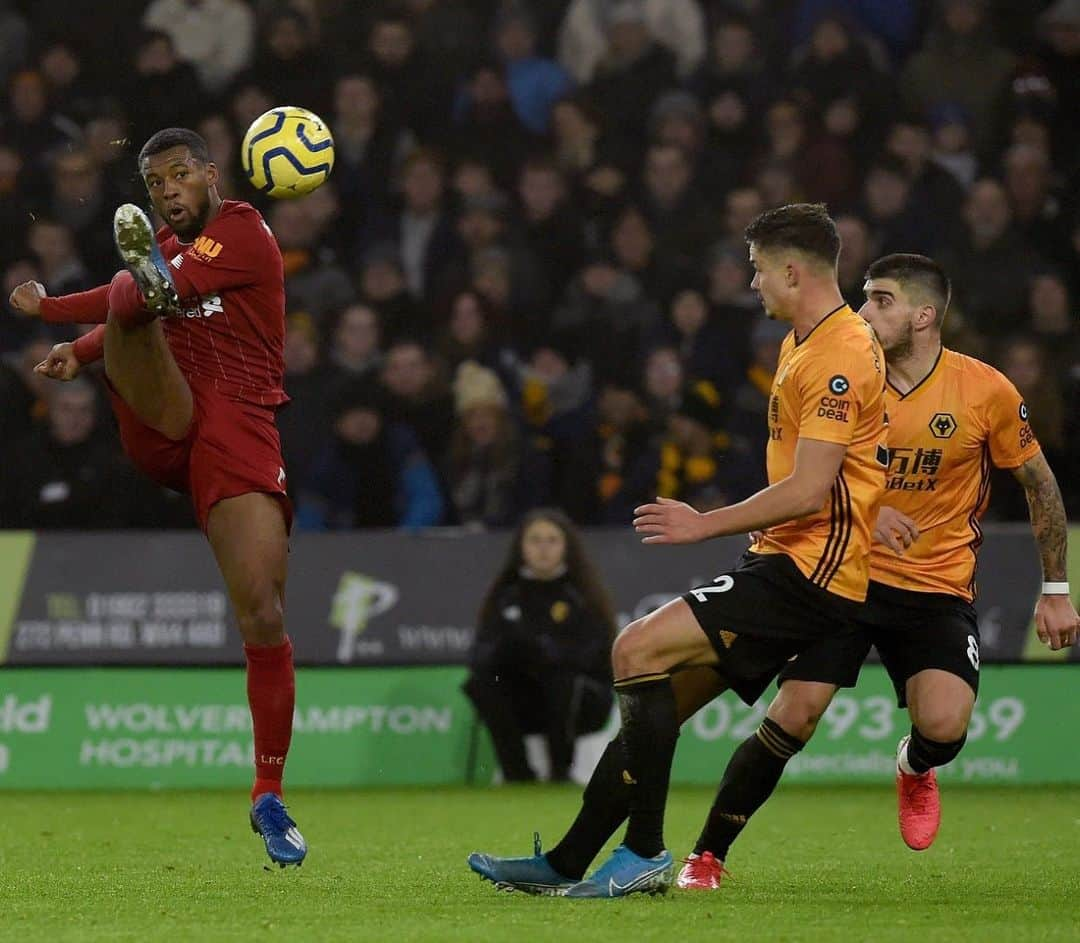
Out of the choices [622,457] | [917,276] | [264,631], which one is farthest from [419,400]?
[264,631]

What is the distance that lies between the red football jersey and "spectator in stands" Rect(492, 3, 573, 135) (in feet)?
24.0

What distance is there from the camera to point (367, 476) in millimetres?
12156

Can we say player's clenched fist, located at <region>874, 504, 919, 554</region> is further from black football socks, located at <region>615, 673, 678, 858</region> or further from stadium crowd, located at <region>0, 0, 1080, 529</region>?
stadium crowd, located at <region>0, 0, 1080, 529</region>

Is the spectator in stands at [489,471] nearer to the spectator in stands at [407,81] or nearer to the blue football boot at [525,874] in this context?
the spectator in stands at [407,81]

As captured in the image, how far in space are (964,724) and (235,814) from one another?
3936 millimetres

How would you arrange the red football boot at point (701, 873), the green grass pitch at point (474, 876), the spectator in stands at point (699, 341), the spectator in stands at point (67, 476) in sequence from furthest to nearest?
the spectator in stands at point (699, 341)
the spectator in stands at point (67, 476)
the red football boot at point (701, 873)
the green grass pitch at point (474, 876)

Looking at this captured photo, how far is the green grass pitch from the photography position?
16.6ft

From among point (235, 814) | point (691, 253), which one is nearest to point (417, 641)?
point (235, 814)

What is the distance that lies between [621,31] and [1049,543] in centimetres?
798

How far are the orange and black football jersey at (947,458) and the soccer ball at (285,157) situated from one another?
7.14 ft

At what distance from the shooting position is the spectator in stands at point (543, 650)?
11.2 metres

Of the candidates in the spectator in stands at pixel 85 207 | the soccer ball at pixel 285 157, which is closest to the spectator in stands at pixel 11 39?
the spectator in stands at pixel 85 207

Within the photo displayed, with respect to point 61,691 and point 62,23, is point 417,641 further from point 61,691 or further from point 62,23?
point 62,23

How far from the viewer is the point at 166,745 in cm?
1105
